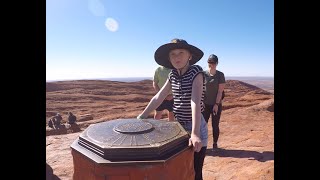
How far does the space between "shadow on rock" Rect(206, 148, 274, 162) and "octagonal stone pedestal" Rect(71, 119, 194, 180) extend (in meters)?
2.98

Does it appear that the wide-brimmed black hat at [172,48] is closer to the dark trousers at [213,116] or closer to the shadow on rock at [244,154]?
the dark trousers at [213,116]

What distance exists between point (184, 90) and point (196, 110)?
26 centimetres

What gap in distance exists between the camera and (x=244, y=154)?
512 centimetres

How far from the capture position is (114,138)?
2033 millimetres

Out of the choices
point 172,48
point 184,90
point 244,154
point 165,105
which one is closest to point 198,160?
point 184,90

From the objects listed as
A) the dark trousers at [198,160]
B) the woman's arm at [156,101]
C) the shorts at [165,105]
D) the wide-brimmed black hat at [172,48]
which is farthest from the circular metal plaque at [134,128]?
the shorts at [165,105]

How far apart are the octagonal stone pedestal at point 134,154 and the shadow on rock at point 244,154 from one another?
9.78ft

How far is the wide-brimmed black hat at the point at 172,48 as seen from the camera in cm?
241
